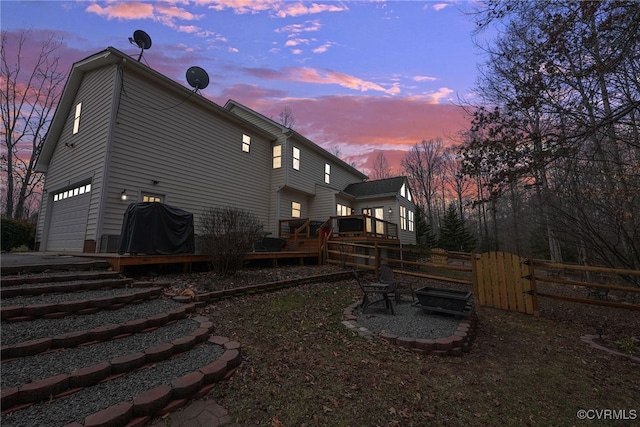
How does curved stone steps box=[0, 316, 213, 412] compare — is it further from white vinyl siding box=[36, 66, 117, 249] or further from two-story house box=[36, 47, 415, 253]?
white vinyl siding box=[36, 66, 117, 249]

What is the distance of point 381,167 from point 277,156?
27267 millimetres

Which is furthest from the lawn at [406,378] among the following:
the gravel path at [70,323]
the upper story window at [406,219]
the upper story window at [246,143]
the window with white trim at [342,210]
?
the upper story window at [406,219]

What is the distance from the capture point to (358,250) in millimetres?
13250

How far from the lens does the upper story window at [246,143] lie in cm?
1382

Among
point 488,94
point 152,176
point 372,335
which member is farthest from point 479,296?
point 152,176

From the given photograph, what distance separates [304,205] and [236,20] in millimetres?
9873

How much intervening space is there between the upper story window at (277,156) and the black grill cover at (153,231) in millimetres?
8007

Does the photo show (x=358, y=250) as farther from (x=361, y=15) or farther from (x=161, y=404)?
(x=161, y=404)

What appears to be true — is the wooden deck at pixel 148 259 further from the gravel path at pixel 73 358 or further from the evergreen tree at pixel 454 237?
the evergreen tree at pixel 454 237

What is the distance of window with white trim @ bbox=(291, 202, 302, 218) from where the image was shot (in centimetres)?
1587

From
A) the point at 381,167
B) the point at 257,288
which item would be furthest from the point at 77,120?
the point at 381,167

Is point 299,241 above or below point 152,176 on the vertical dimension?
below

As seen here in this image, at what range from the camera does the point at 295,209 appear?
16.1m
